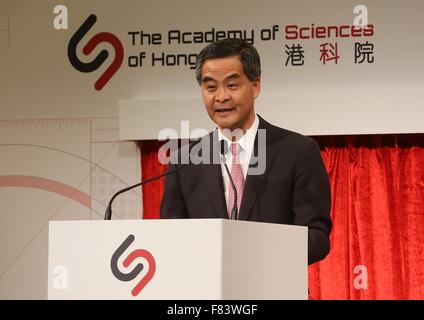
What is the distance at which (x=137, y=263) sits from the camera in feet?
6.66

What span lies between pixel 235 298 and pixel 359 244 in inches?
141

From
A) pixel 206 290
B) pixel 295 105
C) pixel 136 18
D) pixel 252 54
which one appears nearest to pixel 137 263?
pixel 206 290

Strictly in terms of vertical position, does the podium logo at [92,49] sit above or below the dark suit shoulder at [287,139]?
above

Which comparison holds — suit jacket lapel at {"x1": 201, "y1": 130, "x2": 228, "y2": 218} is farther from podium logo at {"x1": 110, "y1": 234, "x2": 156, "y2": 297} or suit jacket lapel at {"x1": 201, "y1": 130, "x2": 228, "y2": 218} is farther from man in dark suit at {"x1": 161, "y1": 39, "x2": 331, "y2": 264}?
podium logo at {"x1": 110, "y1": 234, "x2": 156, "y2": 297}

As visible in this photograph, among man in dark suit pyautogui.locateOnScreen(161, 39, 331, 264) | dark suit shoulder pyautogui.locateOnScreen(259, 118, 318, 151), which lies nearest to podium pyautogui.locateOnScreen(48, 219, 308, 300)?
man in dark suit pyautogui.locateOnScreen(161, 39, 331, 264)

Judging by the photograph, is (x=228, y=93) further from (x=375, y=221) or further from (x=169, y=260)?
(x=375, y=221)

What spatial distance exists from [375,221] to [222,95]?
2.77 meters

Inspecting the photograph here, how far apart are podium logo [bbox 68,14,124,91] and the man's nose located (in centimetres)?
297

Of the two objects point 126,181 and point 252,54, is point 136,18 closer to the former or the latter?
point 126,181

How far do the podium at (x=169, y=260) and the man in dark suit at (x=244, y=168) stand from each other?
1.79 feet

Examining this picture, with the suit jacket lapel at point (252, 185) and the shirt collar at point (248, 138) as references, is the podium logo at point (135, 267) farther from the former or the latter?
the shirt collar at point (248, 138)

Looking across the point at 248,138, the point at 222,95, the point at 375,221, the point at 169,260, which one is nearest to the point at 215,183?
the point at 248,138

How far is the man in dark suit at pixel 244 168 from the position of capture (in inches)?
109

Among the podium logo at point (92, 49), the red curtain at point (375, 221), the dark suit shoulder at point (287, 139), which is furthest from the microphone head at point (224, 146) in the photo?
the podium logo at point (92, 49)
